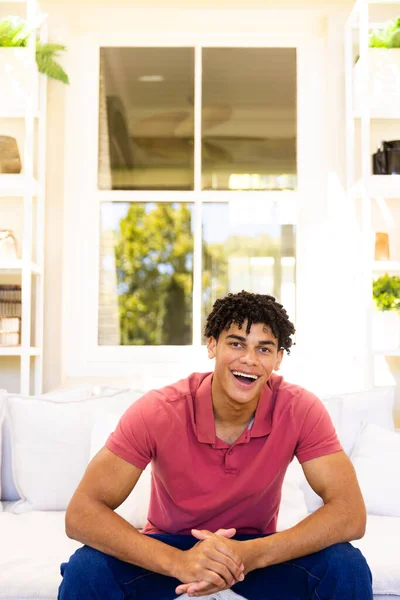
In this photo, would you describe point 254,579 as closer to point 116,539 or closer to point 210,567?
point 210,567

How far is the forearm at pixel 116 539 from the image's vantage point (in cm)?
172

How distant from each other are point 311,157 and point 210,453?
2336 millimetres

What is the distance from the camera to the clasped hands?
1.68 meters

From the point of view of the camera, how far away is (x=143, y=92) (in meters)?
3.98

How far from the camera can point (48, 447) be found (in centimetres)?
261

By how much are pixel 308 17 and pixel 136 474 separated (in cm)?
286

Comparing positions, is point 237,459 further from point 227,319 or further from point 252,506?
point 227,319

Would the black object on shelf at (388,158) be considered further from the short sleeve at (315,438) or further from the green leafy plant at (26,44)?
the short sleeve at (315,438)

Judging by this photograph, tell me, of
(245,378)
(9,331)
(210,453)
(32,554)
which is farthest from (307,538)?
(9,331)

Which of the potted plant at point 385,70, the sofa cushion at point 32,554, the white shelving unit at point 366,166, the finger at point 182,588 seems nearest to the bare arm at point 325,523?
the finger at point 182,588

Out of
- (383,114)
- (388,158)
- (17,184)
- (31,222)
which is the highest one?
(383,114)

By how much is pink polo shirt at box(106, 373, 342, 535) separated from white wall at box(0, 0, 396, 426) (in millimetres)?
1842

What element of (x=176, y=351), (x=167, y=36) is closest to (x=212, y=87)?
(x=167, y=36)

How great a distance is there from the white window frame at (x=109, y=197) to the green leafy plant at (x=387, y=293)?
1.57 feet
